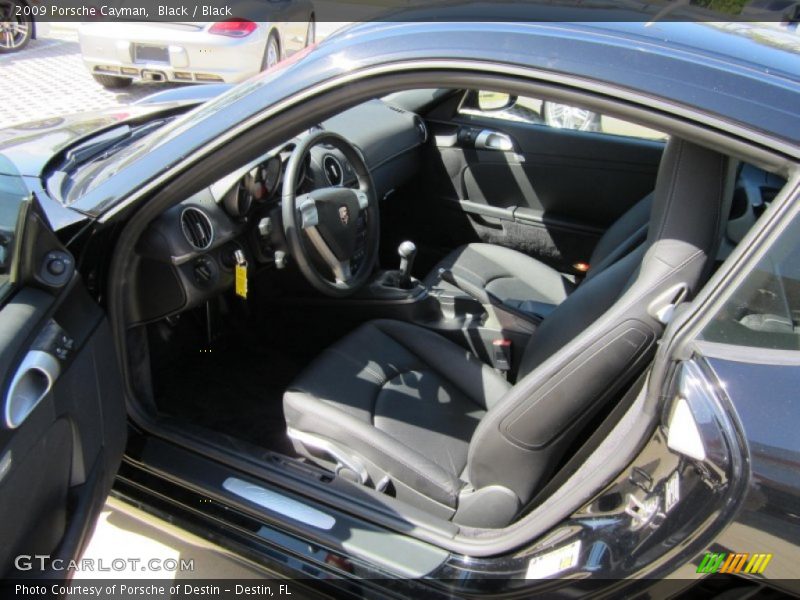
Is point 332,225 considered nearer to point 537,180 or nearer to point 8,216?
point 8,216

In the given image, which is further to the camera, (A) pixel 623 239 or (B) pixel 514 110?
(B) pixel 514 110

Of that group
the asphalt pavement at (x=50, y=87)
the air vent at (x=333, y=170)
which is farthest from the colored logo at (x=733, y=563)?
the asphalt pavement at (x=50, y=87)

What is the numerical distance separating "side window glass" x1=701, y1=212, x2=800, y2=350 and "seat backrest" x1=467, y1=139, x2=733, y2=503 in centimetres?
20

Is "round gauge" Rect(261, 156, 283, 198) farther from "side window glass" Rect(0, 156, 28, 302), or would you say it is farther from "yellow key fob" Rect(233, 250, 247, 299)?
"side window glass" Rect(0, 156, 28, 302)

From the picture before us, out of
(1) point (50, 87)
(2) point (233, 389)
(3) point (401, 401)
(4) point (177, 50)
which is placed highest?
(3) point (401, 401)

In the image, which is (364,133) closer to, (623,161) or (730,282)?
(623,161)

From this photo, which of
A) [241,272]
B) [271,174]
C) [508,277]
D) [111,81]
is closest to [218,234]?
[241,272]

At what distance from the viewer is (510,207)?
3340 millimetres

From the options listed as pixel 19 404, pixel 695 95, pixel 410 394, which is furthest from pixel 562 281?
pixel 19 404

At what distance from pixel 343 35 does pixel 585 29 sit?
1.59 ft

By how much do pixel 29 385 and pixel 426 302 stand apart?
1.47 m

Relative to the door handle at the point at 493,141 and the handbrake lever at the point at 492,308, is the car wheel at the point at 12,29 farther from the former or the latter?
the handbrake lever at the point at 492,308

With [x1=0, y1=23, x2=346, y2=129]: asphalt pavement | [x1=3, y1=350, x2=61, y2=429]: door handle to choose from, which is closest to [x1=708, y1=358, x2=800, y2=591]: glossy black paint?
[x1=3, y1=350, x2=61, y2=429]: door handle

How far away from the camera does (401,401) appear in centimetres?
193
